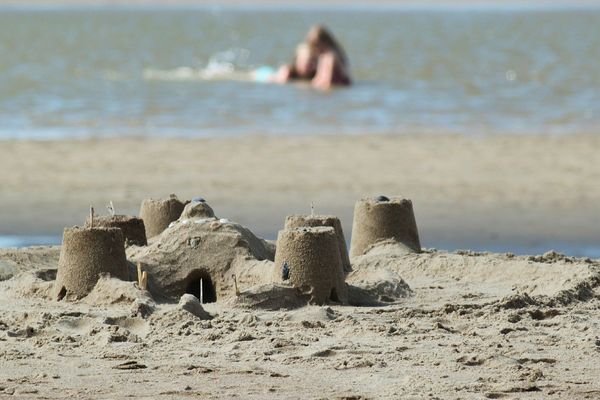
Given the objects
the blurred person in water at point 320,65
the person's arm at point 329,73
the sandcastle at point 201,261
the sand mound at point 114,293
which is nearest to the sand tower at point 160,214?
the sandcastle at point 201,261

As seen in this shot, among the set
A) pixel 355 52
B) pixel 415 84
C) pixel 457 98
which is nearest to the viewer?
pixel 457 98

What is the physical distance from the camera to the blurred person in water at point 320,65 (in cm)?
2966

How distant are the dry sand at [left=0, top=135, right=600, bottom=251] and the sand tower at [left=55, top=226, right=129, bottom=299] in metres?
3.23

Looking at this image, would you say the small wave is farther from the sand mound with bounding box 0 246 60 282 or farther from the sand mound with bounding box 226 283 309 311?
the sand mound with bounding box 226 283 309 311

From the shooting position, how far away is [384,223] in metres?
9.36

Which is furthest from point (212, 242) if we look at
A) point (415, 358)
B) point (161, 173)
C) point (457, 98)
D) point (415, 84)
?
point (415, 84)

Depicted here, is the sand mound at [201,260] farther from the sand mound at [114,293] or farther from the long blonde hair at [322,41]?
the long blonde hair at [322,41]

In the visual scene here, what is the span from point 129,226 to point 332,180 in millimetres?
5651

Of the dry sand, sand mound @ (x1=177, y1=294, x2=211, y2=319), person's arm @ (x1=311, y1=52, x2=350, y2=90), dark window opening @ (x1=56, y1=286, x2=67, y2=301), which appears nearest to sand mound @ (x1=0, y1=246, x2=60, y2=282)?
dark window opening @ (x1=56, y1=286, x2=67, y2=301)

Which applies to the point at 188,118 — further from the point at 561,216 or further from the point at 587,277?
the point at 587,277

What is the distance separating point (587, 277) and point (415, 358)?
215 cm

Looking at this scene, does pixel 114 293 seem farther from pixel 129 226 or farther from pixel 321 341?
Answer: pixel 321 341

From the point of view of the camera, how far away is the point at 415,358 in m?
6.80

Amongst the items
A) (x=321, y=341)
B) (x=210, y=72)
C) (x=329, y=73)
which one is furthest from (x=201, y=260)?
(x=210, y=72)
